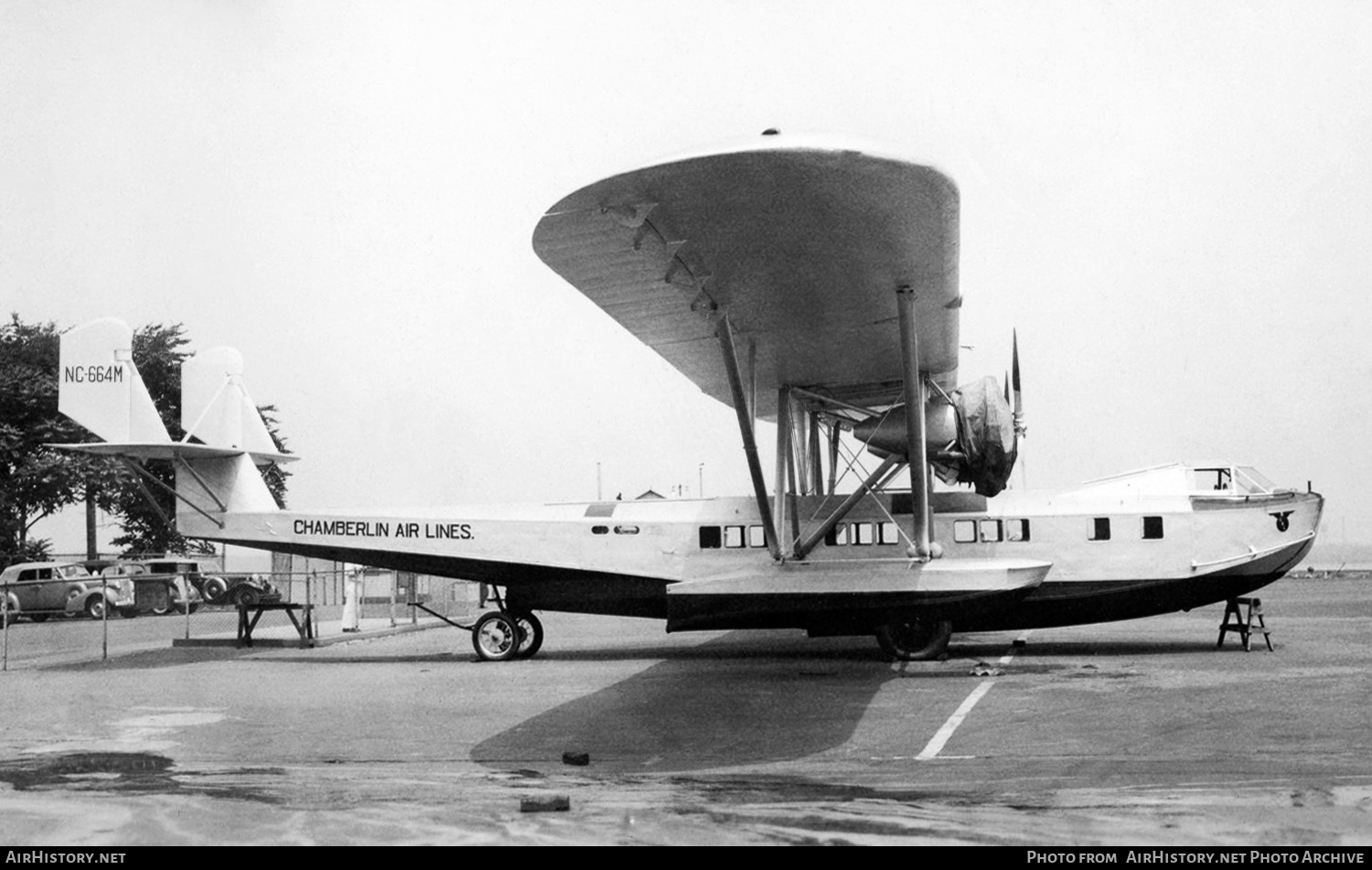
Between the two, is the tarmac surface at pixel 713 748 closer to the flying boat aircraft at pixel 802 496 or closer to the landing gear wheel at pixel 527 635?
the landing gear wheel at pixel 527 635

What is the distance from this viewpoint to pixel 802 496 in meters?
14.4

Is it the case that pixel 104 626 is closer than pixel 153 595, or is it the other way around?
pixel 104 626

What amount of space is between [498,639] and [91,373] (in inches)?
255

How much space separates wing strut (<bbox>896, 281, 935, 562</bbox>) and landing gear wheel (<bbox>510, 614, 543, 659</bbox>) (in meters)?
6.71

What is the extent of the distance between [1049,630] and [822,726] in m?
11.1

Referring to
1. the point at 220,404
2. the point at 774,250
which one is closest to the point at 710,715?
the point at 774,250

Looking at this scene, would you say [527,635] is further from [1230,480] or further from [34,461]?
[34,461]

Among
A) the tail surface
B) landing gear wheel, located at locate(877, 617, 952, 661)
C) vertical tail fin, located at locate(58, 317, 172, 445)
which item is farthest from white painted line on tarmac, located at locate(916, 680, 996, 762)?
vertical tail fin, located at locate(58, 317, 172, 445)

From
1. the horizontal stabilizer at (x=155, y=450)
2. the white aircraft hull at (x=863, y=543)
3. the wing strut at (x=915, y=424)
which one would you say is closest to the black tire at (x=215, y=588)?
the horizontal stabilizer at (x=155, y=450)

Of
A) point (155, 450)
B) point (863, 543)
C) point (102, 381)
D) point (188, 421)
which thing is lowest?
point (863, 543)

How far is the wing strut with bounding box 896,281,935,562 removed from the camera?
994 centimetres

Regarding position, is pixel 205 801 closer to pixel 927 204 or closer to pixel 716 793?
pixel 716 793

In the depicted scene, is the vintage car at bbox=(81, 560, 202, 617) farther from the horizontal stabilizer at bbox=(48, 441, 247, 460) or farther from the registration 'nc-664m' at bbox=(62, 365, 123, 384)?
the registration 'nc-664m' at bbox=(62, 365, 123, 384)
